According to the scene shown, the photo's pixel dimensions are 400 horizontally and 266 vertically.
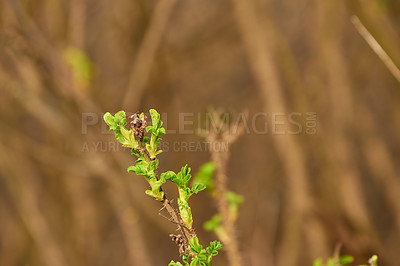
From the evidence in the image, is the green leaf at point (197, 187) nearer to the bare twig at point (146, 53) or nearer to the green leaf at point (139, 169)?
the green leaf at point (139, 169)

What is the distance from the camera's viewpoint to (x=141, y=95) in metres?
1.95

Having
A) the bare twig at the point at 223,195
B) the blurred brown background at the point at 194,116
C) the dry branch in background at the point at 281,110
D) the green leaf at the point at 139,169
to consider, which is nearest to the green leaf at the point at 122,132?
the green leaf at the point at 139,169

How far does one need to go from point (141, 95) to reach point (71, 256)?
0.76 meters

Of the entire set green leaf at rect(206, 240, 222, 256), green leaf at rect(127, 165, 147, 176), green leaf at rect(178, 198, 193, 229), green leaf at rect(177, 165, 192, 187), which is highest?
green leaf at rect(127, 165, 147, 176)

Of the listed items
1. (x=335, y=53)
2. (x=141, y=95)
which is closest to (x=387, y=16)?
(x=335, y=53)

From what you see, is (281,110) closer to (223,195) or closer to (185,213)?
(223,195)

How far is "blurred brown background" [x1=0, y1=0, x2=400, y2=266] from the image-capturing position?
1.65 metres

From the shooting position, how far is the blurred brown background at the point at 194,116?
1646 millimetres

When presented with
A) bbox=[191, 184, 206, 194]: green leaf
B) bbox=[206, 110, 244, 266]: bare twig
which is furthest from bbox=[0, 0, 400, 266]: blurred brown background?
bbox=[191, 184, 206, 194]: green leaf

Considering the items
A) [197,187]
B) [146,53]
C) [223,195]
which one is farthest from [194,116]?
[197,187]

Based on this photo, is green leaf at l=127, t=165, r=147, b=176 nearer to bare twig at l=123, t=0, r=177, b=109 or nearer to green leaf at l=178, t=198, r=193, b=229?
green leaf at l=178, t=198, r=193, b=229

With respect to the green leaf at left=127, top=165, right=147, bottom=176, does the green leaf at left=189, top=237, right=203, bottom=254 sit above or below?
below

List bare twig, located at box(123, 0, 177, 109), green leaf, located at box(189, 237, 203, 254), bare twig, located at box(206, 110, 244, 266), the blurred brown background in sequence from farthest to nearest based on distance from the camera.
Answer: bare twig, located at box(123, 0, 177, 109), the blurred brown background, bare twig, located at box(206, 110, 244, 266), green leaf, located at box(189, 237, 203, 254)

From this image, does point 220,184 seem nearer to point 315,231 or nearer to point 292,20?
point 315,231
